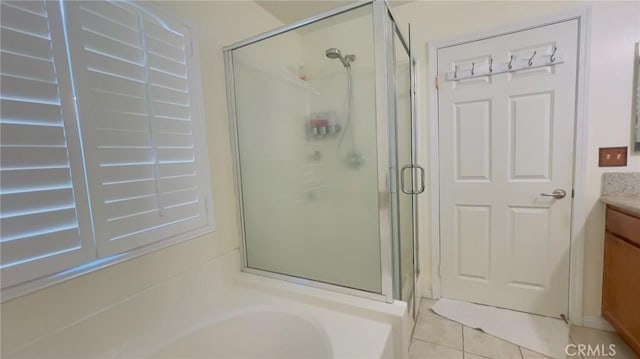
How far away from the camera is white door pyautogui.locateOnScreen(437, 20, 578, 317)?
1.68 metres

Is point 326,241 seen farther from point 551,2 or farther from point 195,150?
point 551,2

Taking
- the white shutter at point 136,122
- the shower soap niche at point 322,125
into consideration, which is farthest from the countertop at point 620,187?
the white shutter at point 136,122

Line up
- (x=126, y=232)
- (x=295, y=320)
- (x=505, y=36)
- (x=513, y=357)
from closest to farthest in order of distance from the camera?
(x=126, y=232)
(x=295, y=320)
(x=513, y=357)
(x=505, y=36)

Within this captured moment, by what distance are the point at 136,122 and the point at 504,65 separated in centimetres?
221

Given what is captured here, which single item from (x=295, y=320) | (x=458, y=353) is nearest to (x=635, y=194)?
(x=458, y=353)

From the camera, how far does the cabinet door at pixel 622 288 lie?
133cm

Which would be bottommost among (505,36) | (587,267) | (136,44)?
(587,267)

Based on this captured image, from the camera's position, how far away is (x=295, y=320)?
49.6 inches

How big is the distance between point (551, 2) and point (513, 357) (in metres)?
2.18

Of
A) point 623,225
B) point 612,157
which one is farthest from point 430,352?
point 612,157

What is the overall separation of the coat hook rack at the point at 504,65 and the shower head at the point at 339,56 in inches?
33.5

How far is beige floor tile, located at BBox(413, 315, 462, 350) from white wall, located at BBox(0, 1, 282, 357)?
1.38 meters

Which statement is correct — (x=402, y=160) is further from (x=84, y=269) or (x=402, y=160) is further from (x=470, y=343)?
(x=84, y=269)

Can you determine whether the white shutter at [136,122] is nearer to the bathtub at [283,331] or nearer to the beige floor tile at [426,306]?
the bathtub at [283,331]
